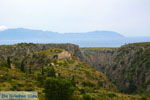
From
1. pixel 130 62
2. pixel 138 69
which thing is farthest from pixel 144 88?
pixel 130 62

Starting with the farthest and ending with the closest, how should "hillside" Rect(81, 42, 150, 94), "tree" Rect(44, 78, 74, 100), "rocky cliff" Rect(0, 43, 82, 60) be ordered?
"rocky cliff" Rect(0, 43, 82, 60) < "hillside" Rect(81, 42, 150, 94) < "tree" Rect(44, 78, 74, 100)

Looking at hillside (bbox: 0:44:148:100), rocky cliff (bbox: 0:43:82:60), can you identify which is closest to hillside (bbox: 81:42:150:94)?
hillside (bbox: 0:44:148:100)

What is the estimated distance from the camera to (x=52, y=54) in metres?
154

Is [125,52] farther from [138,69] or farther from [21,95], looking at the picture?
[21,95]

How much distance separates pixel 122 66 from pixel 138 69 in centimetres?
2226

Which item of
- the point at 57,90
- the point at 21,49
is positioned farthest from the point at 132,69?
the point at 57,90

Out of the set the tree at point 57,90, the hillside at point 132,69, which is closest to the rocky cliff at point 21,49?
the hillside at point 132,69

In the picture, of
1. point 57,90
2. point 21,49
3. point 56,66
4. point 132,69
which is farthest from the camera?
point 21,49

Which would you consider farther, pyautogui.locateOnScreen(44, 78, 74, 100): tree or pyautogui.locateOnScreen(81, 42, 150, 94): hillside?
pyautogui.locateOnScreen(81, 42, 150, 94): hillside

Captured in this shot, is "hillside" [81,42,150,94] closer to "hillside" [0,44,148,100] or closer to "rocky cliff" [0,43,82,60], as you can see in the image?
"hillside" [0,44,148,100]

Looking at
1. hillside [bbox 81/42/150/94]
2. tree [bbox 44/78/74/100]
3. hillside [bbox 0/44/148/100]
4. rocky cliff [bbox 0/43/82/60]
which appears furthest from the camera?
rocky cliff [bbox 0/43/82/60]

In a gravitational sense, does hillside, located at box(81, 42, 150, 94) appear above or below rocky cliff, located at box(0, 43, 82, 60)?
below

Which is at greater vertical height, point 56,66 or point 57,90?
point 57,90

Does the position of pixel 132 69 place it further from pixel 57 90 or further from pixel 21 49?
pixel 57 90
